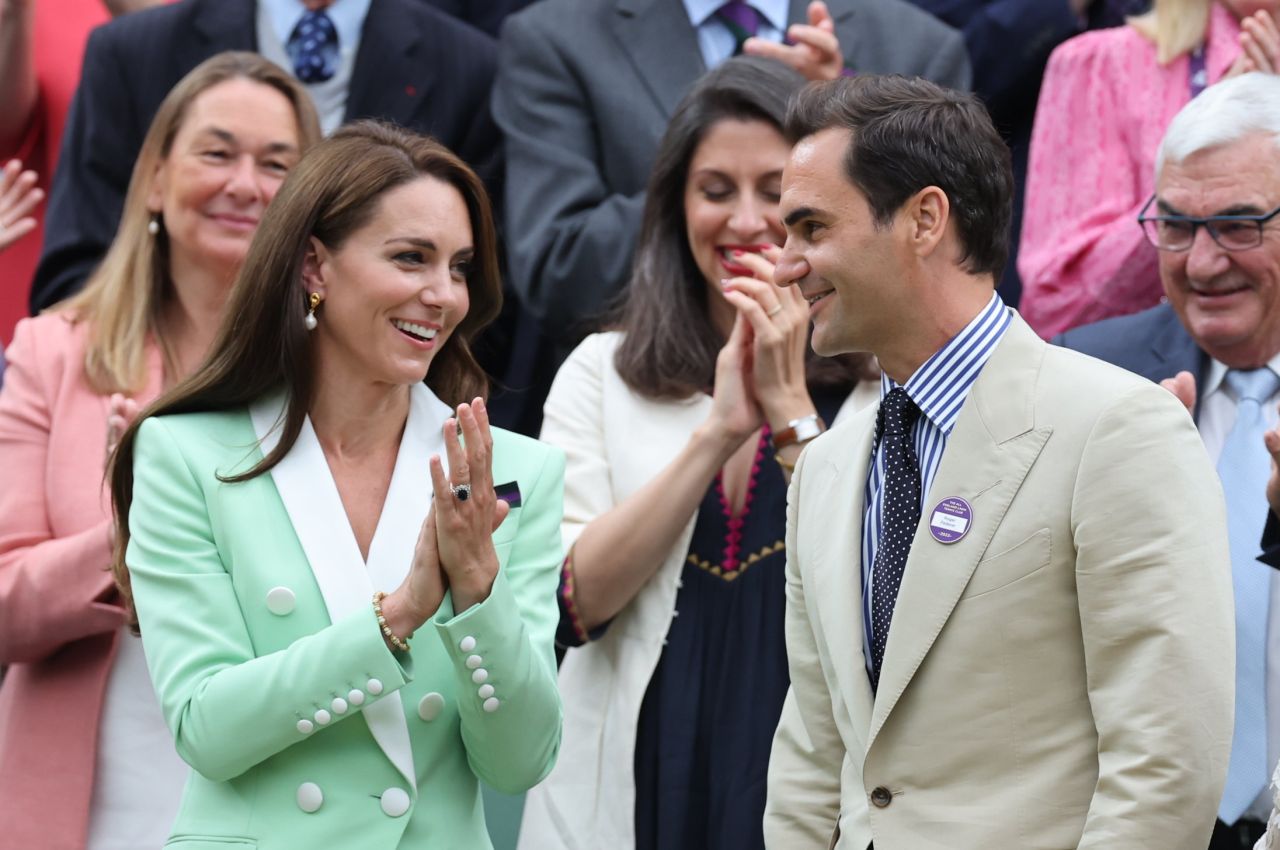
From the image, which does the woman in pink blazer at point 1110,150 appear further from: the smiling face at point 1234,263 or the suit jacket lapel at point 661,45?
the suit jacket lapel at point 661,45

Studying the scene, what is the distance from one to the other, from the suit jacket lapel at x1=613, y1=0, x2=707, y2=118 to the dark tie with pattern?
121 mm

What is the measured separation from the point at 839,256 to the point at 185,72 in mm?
3084

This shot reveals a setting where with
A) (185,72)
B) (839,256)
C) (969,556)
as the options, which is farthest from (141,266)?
(969,556)

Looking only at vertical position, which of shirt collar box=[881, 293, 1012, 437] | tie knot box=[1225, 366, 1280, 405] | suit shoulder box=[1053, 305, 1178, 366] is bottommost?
suit shoulder box=[1053, 305, 1178, 366]

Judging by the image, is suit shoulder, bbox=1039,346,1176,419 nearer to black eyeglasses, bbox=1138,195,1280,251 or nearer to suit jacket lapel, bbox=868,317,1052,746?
suit jacket lapel, bbox=868,317,1052,746

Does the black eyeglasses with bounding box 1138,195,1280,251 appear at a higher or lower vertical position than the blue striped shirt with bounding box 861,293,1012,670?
lower

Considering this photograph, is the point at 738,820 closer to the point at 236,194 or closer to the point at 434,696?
the point at 434,696

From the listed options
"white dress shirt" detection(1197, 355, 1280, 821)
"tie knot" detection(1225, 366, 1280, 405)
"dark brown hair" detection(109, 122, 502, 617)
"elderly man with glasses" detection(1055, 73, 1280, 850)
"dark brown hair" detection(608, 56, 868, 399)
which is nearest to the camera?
"dark brown hair" detection(109, 122, 502, 617)

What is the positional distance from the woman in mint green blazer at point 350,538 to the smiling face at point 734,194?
951mm

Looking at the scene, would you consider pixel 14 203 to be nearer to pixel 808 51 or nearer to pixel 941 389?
pixel 808 51

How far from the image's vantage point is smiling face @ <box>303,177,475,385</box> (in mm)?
3807

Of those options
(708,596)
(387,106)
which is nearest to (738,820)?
(708,596)

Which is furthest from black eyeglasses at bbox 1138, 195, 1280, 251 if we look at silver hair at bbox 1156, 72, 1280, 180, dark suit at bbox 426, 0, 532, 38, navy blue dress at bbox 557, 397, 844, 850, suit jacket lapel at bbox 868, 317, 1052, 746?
dark suit at bbox 426, 0, 532, 38

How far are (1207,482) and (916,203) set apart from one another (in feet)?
2.34
